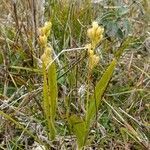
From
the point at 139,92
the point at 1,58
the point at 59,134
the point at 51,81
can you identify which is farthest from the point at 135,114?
the point at 1,58

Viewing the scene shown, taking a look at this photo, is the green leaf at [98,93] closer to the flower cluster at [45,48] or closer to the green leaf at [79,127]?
the green leaf at [79,127]

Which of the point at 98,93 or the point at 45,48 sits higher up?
the point at 45,48

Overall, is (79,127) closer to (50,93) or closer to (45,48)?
(50,93)

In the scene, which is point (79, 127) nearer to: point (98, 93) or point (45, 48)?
point (98, 93)

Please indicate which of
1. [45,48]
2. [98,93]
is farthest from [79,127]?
[45,48]

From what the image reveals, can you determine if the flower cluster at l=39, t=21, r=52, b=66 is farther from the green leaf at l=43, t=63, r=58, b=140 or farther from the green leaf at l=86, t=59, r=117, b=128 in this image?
the green leaf at l=86, t=59, r=117, b=128

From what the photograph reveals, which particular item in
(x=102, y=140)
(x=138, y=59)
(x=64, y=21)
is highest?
(x=64, y=21)

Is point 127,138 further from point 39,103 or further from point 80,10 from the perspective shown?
point 80,10

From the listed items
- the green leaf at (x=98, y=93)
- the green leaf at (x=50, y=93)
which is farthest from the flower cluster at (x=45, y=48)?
the green leaf at (x=98, y=93)

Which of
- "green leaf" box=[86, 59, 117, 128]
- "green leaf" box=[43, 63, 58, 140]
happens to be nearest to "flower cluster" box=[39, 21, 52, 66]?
"green leaf" box=[43, 63, 58, 140]
